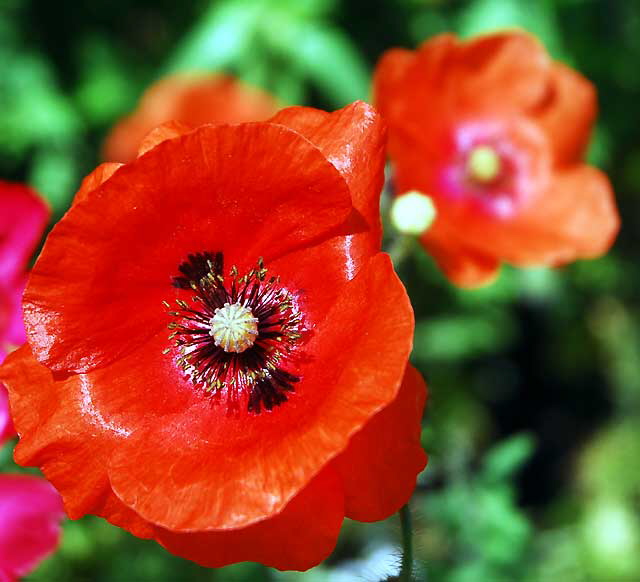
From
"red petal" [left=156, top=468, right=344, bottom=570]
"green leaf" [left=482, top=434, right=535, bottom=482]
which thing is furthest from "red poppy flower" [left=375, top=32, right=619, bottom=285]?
"red petal" [left=156, top=468, right=344, bottom=570]

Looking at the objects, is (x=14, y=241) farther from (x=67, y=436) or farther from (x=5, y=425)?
(x=67, y=436)

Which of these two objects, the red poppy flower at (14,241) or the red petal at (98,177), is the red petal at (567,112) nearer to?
the red poppy flower at (14,241)

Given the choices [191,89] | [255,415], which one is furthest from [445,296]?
[255,415]

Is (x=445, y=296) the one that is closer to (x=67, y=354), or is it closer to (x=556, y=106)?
(x=556, y=106)

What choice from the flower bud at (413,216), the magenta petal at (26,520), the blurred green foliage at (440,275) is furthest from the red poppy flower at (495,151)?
the magenta petal at (26,520)

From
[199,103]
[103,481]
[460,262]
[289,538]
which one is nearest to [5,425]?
[103,481]
